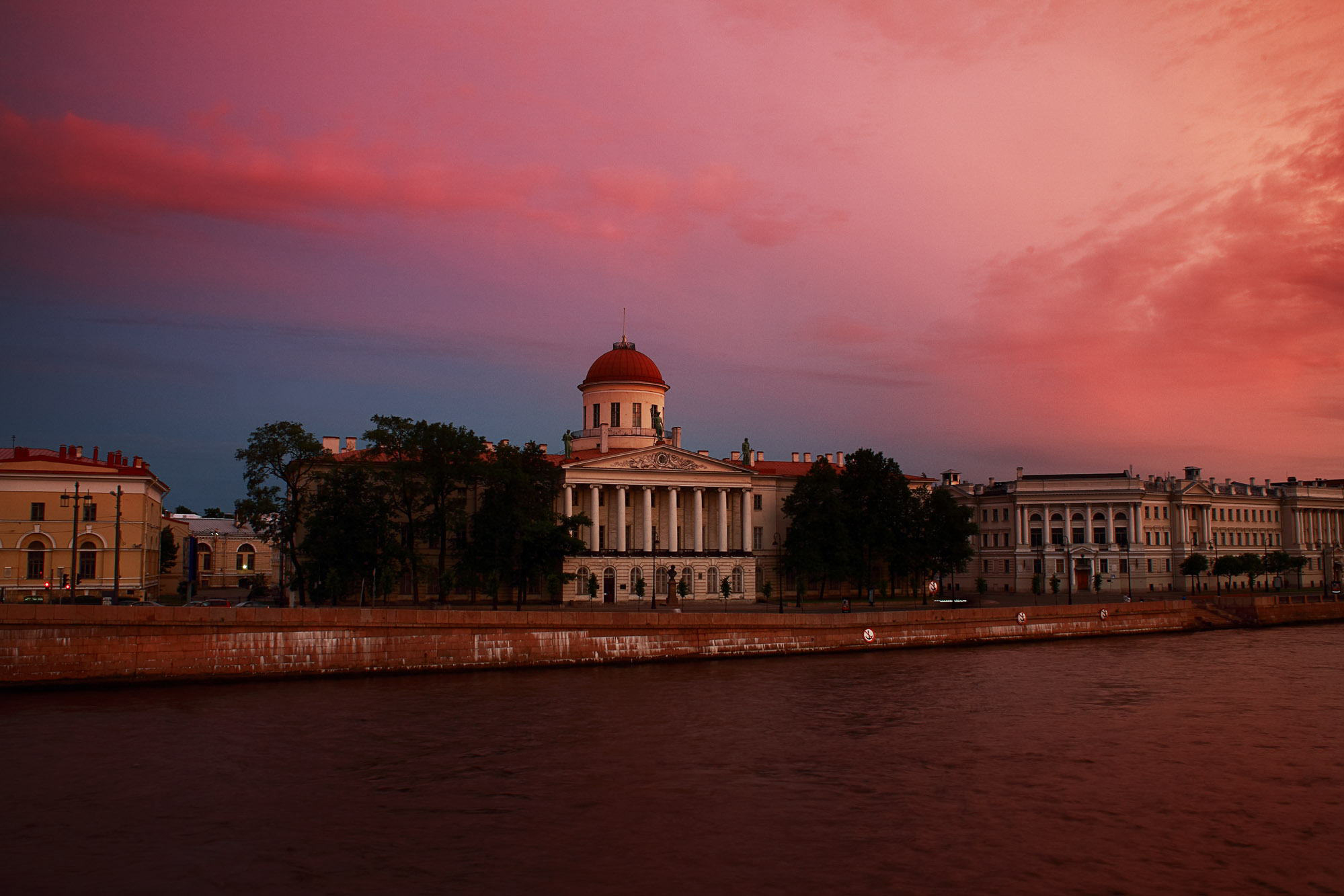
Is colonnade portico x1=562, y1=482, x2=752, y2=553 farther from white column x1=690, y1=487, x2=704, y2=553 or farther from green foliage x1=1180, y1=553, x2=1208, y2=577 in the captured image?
green foliage x1=1180, y1=553, x2=1208, y2=577

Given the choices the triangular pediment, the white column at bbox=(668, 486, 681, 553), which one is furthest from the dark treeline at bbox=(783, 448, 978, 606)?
the white column at bbox=(668, 486, 681, 553)

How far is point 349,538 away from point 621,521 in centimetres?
2233

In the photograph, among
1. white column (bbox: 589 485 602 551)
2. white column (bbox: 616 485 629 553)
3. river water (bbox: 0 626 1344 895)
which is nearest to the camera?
river water (bbox: 0 626 1344 895)

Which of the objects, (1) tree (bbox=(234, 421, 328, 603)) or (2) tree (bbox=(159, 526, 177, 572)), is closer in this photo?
(1) tree (bbox=(234, 421, 328, 603))

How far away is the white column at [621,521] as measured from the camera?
75188 millimetres

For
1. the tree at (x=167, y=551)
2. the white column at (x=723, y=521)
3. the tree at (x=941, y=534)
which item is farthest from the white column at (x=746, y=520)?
the tree at (x=167, y=551)

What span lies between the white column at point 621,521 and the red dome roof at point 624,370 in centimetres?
934

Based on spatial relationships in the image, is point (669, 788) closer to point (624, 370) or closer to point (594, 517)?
point (594, 517)

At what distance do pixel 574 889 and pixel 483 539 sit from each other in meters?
47.3

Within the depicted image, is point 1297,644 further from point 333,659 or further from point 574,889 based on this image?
point 574,889

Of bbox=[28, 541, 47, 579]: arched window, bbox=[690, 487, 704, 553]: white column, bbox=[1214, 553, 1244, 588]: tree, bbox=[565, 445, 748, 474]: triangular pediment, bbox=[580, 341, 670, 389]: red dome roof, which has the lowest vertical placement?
bbox=[1214, 553, 1244, 588]: tree

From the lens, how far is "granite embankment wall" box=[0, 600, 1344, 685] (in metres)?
33.2

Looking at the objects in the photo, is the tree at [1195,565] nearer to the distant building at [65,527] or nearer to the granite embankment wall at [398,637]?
the granite embankment wall at [398,637]

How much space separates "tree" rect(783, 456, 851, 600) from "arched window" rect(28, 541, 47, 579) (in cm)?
4204
